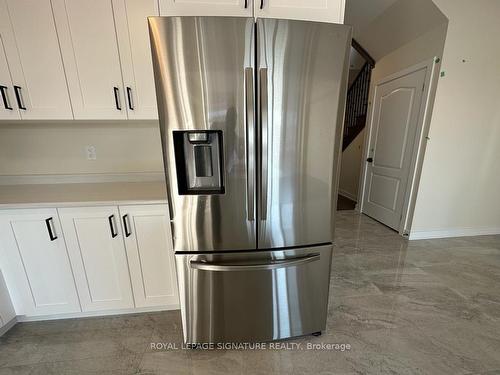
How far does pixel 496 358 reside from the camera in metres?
1.38

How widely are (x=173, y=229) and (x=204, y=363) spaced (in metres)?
0.91

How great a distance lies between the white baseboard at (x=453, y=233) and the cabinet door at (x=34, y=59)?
156 inches

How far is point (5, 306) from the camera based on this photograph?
1.53 metres

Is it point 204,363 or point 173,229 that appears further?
point 204,363

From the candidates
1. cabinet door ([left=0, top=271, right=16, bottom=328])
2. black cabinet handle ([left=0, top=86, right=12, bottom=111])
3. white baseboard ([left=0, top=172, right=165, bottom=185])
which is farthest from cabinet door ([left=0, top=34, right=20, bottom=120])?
cabinet door ([left=0, top=271, right=16, bottom=328])

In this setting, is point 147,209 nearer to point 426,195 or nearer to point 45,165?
point 45,165

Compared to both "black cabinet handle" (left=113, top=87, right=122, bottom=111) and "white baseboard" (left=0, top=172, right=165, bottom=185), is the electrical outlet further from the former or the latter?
"black cabinet handle" (left=113, top=87, right=122, bottom=111)

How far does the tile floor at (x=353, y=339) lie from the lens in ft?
4.41

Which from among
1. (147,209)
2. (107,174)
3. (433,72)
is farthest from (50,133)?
(433,72)

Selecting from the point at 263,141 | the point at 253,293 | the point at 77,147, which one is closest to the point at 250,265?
the point at 253,293

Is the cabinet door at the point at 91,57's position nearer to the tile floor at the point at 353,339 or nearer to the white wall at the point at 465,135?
the tile floor at the point at 353,339

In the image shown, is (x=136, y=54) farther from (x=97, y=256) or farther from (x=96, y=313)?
(x=96, y=313)

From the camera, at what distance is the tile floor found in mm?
1344

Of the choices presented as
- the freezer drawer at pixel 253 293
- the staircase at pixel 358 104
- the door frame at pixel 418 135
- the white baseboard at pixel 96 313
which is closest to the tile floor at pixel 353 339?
the white baseboard at pixel 96 313
